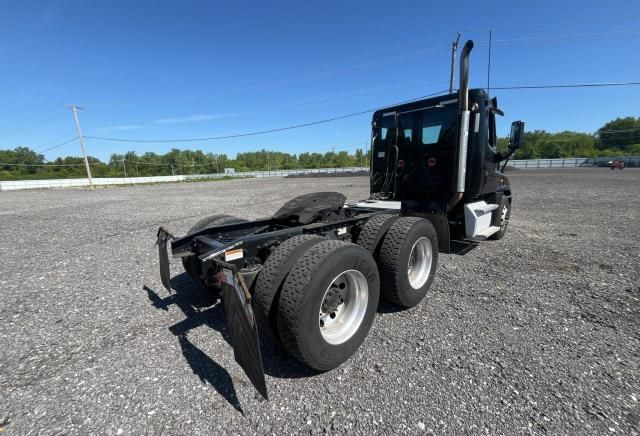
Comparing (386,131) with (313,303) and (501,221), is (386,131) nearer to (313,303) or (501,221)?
(501,221)

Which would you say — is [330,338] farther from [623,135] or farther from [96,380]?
[623,135]

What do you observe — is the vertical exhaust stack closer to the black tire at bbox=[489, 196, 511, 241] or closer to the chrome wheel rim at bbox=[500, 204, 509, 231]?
the black tire at bbox=[489, 196, 511, 241]

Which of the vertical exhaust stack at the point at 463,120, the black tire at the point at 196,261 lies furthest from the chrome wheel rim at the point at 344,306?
the vertical exhaust stack at the point at 463,120

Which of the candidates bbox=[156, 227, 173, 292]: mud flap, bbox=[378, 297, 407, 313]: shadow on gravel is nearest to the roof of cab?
bbox=[378, 297, 407, 313]: shadow on gravel

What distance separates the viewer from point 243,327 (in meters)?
1.95

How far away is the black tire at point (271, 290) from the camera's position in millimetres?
2240

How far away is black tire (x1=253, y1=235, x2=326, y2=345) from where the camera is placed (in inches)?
88.2

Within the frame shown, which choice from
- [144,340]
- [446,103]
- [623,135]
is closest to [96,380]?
[144,340]

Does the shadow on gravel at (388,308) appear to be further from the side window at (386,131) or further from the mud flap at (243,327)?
the side window at (386,131)

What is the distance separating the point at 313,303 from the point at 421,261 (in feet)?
6.68

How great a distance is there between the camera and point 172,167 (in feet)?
328

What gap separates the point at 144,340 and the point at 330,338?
184cm

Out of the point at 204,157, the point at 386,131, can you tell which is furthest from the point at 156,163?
the point at 386,131

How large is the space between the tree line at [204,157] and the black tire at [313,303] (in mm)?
90613
